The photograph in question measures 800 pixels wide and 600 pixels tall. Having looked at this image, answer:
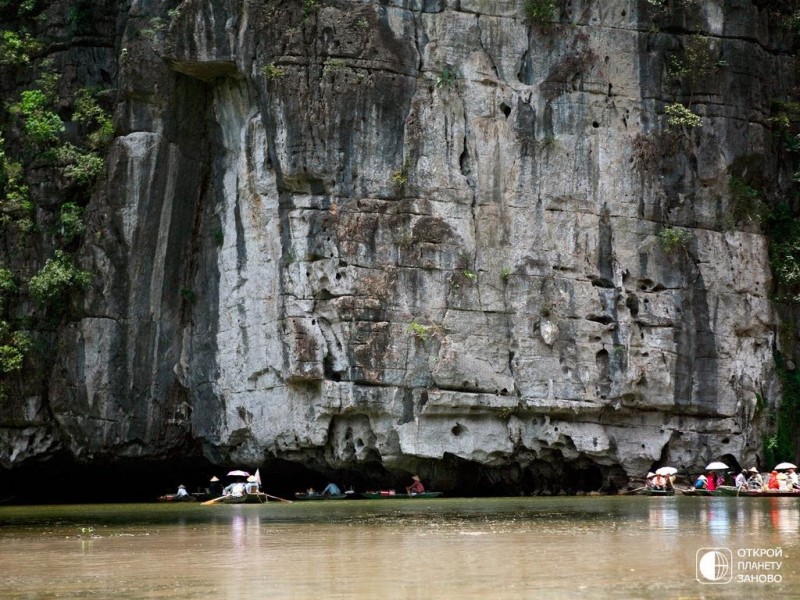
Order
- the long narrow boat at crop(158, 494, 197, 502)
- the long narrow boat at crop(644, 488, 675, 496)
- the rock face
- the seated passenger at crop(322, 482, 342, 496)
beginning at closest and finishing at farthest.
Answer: the long narrow boat at crop(644, 488, 675, 496), the rock face, the seated passenger at crop(322, 482, 342, 496), the long narrow boat at crop(158, 494, 197, 502)

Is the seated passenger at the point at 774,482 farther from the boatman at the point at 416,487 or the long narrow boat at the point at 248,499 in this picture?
the long narrow boat at the point at 248,499

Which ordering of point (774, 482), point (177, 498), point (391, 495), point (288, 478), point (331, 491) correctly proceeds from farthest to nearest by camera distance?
1. point (288, 478)
2. point (177, 498)
3. point (331, 491)
4. point (391, 495)
5. point (774, 482)

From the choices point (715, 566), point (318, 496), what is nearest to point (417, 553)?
point (715, 566)

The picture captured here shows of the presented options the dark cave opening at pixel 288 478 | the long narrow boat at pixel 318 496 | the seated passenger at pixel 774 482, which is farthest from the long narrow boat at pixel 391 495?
the seated passenger at pixel 774 482

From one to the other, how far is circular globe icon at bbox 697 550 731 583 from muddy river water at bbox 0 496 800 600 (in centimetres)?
2

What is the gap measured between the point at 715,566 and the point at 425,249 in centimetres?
1475

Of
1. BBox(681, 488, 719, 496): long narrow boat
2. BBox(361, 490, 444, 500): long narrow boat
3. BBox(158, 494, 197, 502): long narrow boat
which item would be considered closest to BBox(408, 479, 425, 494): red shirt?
BBox(361, 490, 444, 500): long narrow boat

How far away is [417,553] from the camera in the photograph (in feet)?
45.5

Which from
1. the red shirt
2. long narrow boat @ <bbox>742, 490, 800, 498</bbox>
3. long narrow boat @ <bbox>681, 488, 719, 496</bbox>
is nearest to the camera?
long narrow boat @ <bbox>742, 490, 800, 498</bbox>

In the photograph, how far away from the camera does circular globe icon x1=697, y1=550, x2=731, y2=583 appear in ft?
37.6

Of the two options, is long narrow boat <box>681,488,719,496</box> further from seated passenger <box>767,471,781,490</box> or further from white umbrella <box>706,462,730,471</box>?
seated passenger <box>767,471,781,490</box>

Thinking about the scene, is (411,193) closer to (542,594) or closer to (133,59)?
(133,59)

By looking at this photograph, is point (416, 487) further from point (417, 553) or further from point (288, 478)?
point (417, 553)

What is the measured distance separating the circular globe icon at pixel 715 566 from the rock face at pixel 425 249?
13.3 meters
